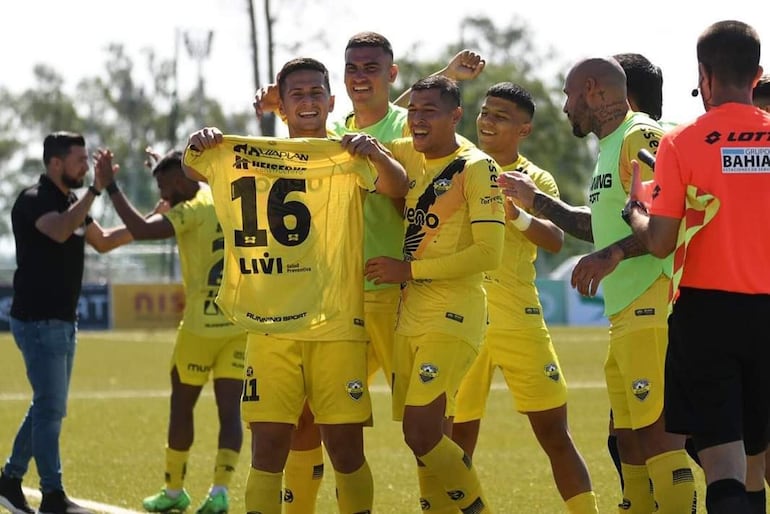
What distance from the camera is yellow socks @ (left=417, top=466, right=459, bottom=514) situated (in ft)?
25.9

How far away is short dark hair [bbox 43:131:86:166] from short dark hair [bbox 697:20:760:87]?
522 cm

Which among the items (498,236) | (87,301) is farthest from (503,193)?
(87,301)

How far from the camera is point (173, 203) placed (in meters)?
11.1

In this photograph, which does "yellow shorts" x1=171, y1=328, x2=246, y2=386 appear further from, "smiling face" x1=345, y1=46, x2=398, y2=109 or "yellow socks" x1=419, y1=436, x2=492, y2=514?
"yellow socks" x1=419, y1=436, x2=492, y2=514

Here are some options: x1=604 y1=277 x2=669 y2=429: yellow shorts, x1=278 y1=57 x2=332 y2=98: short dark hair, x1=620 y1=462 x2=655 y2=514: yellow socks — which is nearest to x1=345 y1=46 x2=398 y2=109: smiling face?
x1=278 y1=57 x2=332 y2=98: short dark hair

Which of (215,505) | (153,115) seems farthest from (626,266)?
(153,115)

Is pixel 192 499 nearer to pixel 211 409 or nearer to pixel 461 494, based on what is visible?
pixel 461 494

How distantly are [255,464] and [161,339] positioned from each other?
31469 mm

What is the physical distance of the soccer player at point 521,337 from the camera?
329 inches

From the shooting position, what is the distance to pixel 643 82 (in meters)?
8.12

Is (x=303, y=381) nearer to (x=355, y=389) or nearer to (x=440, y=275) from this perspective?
(x=355, y=389)

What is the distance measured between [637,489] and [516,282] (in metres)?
1.50

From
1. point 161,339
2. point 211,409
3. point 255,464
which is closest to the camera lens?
point 255,464

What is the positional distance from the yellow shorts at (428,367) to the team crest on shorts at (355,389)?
0.27 m
